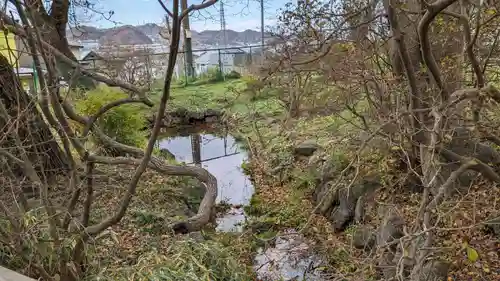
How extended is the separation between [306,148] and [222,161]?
217 centimetres

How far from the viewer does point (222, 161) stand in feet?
29.8

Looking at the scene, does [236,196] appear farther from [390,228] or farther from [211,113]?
[211,113]

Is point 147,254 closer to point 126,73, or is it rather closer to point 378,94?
point 378,94

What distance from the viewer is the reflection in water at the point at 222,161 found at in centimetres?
645

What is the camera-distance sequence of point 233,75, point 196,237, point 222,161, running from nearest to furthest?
1. point 196,237
2. point 222,161
3. point 233,75

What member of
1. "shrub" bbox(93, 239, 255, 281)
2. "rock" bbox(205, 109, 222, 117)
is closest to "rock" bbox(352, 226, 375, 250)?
"shrub" bbox(93, 239, 255, 281)

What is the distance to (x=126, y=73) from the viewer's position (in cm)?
1160

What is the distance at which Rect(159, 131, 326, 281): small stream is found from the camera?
4508 millimetres

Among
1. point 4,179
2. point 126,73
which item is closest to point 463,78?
point 4,179

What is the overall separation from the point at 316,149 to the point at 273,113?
3437 mm

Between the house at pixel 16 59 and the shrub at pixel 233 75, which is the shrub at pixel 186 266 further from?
the shrub at pixel 233 75

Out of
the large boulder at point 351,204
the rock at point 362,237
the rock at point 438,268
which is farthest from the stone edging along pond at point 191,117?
the rock at point 438,268

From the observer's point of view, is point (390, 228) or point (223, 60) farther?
point (223, 60)

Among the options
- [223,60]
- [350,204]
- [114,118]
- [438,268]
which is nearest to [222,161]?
[114,118]
